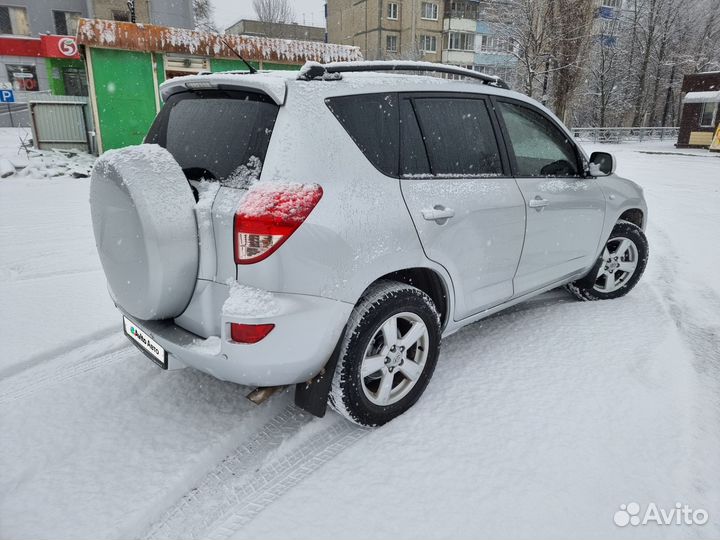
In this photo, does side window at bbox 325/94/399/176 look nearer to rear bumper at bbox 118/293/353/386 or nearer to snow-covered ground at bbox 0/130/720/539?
rear bumper at bbox 118/293/353/386

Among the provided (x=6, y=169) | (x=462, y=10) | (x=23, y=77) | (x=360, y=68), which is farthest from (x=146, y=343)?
(x=462, y=10)

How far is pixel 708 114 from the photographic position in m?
25.5

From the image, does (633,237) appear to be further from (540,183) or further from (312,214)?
(312,214)

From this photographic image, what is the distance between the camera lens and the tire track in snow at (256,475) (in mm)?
2025

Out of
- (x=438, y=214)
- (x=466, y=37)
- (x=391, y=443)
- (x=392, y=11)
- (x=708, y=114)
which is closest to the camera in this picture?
(x=391, y=443)

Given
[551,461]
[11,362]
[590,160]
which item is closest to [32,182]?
[11,362]

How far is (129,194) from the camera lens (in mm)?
2143

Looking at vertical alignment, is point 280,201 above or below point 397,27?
below

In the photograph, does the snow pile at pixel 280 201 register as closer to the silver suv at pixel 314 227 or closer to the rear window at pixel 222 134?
the silver suv at pixel 314 227

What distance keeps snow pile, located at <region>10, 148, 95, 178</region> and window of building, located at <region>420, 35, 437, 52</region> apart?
133ft

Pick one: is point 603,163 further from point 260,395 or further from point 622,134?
point 622,134

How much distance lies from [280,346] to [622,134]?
36261mm

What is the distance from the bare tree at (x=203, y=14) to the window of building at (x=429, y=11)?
1951 centimetres

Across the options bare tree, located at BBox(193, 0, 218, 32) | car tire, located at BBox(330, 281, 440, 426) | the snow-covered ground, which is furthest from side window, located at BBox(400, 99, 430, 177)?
bare tree, located at BBox(193, 0, 218, 32)
